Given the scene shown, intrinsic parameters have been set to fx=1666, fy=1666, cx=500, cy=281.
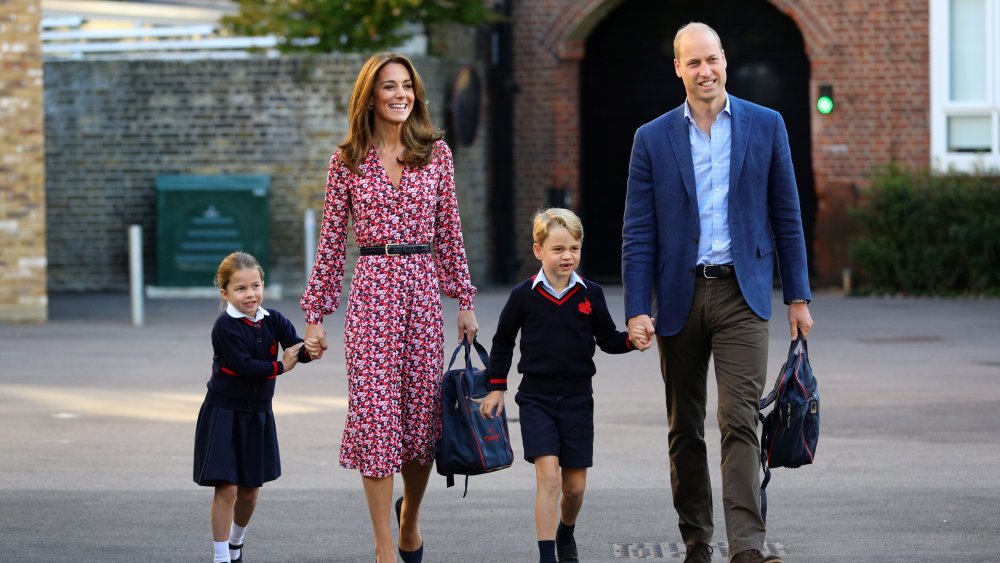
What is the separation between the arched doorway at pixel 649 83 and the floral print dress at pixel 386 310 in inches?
599

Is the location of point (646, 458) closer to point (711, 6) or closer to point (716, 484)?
point (716, 484)

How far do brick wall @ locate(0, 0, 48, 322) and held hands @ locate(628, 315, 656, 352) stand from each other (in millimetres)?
11270

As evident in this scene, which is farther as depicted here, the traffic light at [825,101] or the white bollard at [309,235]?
the traffic light at [825,101]

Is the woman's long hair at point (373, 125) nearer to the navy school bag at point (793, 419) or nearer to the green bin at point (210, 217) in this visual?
the navy school bag at point (793, 419)

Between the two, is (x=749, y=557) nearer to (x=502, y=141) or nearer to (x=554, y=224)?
(x=554, y=224)

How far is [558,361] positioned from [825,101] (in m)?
14.0

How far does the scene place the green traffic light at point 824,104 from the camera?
63.7ft

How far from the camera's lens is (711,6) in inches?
832

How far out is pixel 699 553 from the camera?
241 inches

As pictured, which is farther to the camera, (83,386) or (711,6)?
(711,6)

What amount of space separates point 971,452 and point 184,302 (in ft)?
39.2

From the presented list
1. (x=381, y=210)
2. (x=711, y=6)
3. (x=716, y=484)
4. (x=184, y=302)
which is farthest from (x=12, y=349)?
(x=711, y=6)

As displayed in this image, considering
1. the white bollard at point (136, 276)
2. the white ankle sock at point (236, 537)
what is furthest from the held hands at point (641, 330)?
the white bollard at point (136, 276)

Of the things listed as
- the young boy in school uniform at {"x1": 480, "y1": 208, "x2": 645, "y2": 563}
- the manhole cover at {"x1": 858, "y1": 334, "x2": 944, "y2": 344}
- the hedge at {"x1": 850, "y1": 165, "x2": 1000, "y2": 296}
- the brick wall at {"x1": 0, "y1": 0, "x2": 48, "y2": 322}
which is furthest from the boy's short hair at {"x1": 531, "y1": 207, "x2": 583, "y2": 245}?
the hedge at {"x1": 850, "y1": 165, "x2": 1000, "y2": 296}
